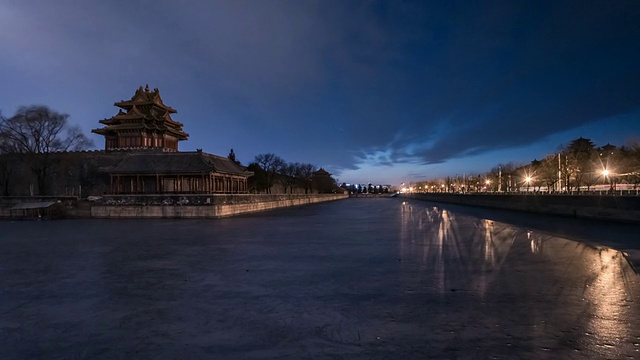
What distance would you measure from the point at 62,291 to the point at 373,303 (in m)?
6.83

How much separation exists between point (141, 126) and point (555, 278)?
198ft

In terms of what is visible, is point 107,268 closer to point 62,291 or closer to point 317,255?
point 62,291

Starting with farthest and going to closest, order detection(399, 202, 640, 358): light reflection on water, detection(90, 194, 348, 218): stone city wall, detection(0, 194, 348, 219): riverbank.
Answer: detection(0, 194, 348, 219): riverbank → detection(90, 194, 348, 218): stone city wall → detection(399, 202, 640, 358): light reflection on water

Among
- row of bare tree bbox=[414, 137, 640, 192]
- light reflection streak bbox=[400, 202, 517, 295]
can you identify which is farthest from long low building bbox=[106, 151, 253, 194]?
row of bare tree bbox=[414, 137, 640, 192]

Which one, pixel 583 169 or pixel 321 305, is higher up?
pixel 583 169

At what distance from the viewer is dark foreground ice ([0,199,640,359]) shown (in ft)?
18.0

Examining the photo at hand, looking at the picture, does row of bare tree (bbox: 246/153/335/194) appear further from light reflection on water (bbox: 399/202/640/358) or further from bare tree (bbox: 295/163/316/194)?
light reflection on water (bbox: 399/202/640/358)

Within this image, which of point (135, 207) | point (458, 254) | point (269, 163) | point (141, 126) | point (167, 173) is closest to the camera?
point (458, 254)

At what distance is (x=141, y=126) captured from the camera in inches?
2354

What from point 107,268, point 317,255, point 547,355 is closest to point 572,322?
point 547,355

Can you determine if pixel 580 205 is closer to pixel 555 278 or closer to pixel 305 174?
pixel 555 278

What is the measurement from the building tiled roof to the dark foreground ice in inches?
1208

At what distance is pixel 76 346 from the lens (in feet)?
18.5

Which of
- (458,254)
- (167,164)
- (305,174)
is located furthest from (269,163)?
(458,254)
